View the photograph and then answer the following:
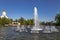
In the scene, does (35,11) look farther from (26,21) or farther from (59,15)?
(26,21)

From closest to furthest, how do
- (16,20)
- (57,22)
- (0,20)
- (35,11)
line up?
(35,11), (57,22), (0,20), (16,20)

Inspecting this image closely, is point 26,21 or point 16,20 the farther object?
point 16,20

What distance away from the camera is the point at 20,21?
183875 millimetres

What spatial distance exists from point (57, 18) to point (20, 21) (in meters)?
46.4

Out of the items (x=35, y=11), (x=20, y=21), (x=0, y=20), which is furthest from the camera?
(x=20, y=21)

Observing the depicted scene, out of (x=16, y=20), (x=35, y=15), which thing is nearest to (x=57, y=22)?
(x=16, y=20)

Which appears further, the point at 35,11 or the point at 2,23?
the point at 2,23

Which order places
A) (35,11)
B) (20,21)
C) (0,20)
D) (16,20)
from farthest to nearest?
(16,20), (20,21), (0,20), (35,11)

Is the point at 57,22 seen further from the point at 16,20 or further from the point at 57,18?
the point at 16,20

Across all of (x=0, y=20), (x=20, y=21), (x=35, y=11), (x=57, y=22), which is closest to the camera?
(x=35, y=11)

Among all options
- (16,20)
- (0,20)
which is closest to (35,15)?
(0,20)

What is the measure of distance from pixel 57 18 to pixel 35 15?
3527 inches

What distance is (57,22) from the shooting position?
468 feet

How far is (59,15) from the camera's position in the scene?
14925 cm
